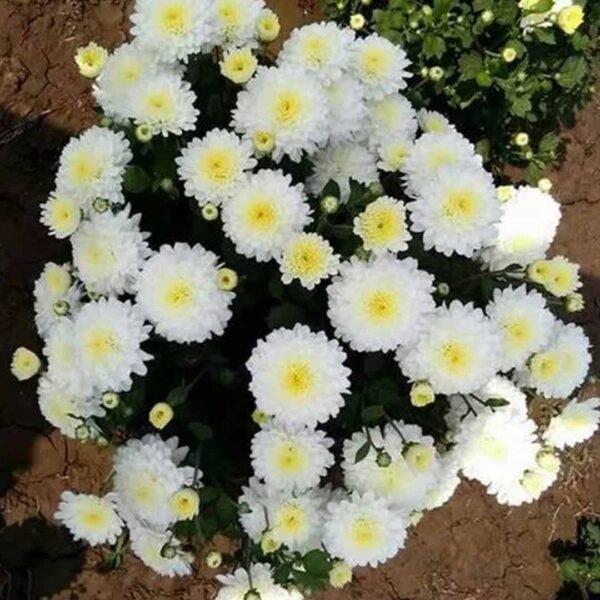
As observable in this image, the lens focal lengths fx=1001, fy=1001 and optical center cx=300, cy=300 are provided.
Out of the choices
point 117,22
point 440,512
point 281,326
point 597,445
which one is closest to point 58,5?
point 117,22

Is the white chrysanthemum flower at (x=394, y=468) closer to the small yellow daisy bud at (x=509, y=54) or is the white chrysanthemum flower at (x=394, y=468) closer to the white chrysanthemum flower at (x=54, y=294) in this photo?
the white chrysanthemum flower at (x=54, y=294)

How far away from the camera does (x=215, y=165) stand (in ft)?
6.45

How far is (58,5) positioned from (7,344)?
1012 millimetres

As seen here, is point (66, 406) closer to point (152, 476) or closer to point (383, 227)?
point (152, 476)

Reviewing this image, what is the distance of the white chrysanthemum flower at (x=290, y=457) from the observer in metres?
1.99

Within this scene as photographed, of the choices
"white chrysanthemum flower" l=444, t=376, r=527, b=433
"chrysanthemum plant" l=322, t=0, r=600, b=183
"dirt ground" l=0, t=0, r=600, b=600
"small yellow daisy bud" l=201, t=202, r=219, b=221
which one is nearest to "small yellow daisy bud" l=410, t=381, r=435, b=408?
"white chrysanthemum flower" l=444, t=376, r=527, b=433

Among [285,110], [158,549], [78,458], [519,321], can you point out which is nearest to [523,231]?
[519,321]

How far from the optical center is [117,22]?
2982mm

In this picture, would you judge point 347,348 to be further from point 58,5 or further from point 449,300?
point 58,5

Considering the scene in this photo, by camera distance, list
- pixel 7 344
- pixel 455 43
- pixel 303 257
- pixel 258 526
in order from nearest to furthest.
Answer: pixel 303 257 → pixel 258 526 → pixel 455 43 → pixel 7 344

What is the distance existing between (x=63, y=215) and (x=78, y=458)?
1.02m

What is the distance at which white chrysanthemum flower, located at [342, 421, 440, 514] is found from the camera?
207 cm

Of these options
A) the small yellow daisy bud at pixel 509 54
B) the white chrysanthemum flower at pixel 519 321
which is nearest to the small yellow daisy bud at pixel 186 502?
the white chrysanthemum flower at pixel 519 321

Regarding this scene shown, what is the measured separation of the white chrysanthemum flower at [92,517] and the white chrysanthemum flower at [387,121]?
3.22ft
